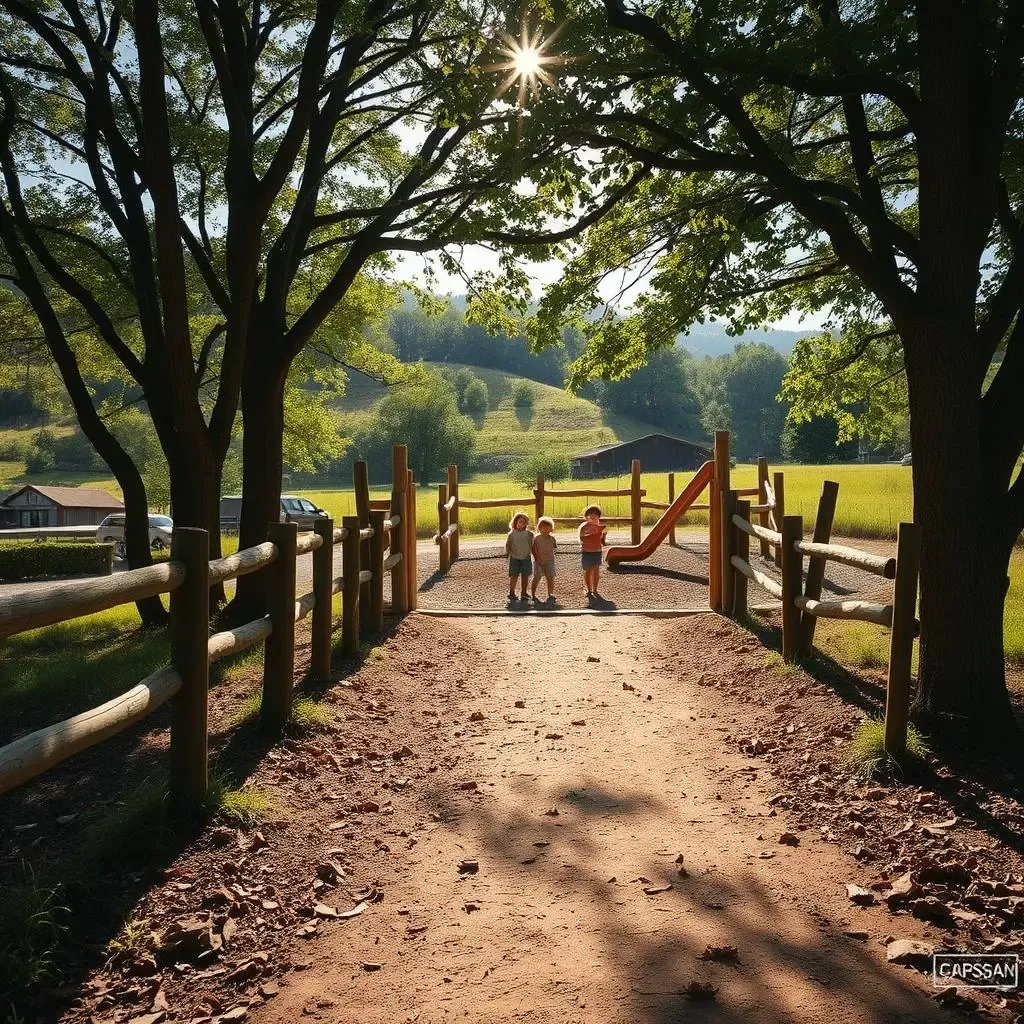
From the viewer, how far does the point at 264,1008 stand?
10.5ft

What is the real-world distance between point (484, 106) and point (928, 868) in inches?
257

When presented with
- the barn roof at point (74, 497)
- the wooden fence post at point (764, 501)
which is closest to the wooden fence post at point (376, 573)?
the wooden fence post at point (764, 501)

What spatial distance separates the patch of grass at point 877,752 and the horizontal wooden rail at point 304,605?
405cm

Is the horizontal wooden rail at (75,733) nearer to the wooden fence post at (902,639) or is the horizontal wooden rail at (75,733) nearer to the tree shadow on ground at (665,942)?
the tree shadow on ground at (665,942)

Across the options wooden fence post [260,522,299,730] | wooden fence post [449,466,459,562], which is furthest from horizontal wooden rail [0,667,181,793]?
wooden fence post [449,466,459,562]

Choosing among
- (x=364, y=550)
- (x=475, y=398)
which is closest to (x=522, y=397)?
(x=475, y=398)

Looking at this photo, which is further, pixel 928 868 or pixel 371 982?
pixel 928 868

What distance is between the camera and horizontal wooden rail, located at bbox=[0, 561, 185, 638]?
126 inches

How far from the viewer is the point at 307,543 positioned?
7160mm

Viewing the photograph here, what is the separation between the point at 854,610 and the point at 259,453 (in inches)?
310

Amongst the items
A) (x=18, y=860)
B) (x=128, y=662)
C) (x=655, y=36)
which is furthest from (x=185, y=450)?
(x=655, y=36)

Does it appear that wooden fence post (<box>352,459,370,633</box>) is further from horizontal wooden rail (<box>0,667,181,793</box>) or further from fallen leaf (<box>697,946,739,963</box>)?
fallen leaf (<box>697,946,739,963</box>)

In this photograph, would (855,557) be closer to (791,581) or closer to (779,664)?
(791,581)

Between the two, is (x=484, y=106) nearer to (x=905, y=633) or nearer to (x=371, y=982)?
(x=905, y=633)
